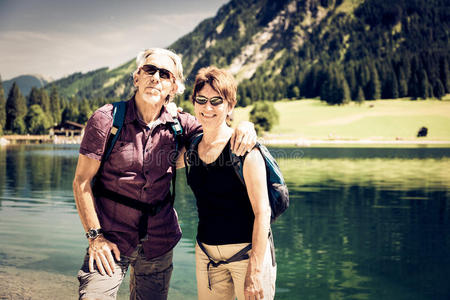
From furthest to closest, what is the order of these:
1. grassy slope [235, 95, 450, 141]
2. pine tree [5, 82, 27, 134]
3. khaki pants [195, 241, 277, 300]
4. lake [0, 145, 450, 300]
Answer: pine tree [5, 82, 27, 134], grassy slope [235, 95, 450, 141], lake [0, 145, 450, 300], khaki pants [195, 241, 277, 300]

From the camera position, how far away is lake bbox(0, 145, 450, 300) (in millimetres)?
Result: 10047

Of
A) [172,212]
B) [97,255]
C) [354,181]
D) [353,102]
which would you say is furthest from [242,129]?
[353,102]

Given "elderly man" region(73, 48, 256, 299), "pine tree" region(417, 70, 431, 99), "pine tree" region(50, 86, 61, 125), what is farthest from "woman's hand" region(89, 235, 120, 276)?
"pine tree" region(50, 86, 61, 125)

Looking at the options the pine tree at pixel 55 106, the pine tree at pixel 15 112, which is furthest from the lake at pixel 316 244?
the pine tree at pixel 55 106

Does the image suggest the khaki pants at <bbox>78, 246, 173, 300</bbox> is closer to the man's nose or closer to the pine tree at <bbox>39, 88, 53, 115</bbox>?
the man's nose

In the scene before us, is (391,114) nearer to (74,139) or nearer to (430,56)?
(430,56)

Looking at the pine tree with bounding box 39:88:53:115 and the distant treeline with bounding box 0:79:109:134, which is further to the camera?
the pine tree with bounding box 39:88:53:115

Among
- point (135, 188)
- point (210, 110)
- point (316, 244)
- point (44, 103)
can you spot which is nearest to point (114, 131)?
point (135, 188)

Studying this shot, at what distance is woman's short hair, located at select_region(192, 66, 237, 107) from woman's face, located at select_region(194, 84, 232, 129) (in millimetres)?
40

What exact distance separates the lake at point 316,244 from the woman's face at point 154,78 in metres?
6.04

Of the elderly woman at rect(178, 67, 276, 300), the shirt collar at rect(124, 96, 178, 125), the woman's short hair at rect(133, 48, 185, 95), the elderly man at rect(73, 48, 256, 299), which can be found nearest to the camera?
the elderly woman at rect(178, 67, 276, 300)

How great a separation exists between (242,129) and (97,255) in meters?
1.93

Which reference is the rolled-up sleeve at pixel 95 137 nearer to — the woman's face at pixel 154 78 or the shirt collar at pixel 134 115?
the shirt collar at pixel 134 115

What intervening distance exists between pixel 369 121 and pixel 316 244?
115727 mm
